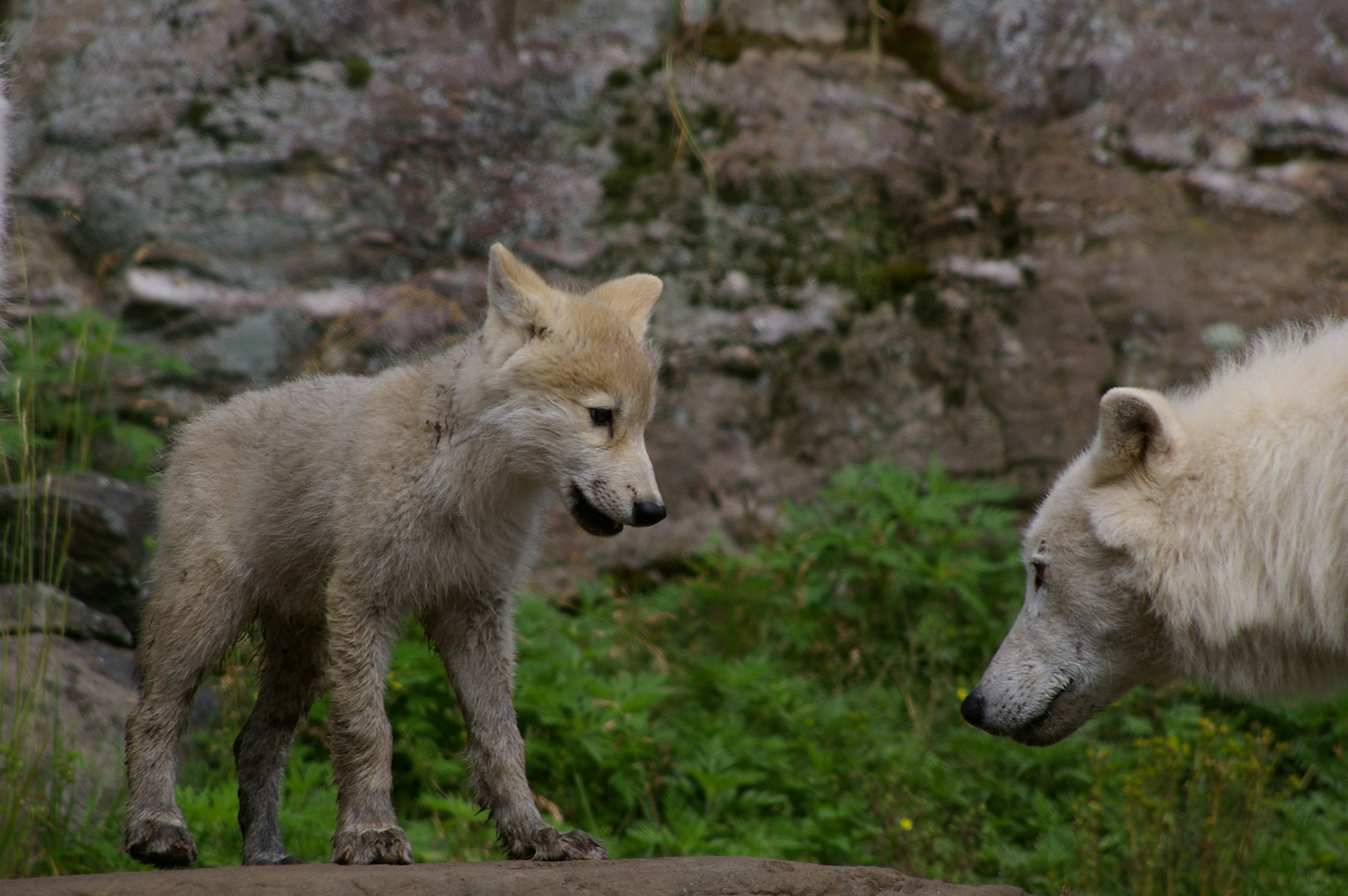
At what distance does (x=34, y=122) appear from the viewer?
732 cm

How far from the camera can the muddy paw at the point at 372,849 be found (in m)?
3.45

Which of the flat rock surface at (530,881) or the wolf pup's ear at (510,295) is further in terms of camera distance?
the wolf pup's ear at (510,295)

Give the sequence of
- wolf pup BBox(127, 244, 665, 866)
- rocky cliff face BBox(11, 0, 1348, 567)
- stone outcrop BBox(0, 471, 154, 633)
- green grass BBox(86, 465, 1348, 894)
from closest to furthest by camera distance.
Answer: wolf pup BBox(127, 244, 665, 866)
green grass BBox(86, 465, 1348, 894)
stone outcrop BBox(0, 471, 154, 633)
rocky cliff face BBox(11, 0, 1348, 567)

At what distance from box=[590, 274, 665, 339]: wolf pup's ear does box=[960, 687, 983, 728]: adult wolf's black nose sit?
5.92ft

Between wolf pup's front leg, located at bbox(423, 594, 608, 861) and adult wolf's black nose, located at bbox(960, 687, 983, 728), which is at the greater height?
adult wolf's black nose, located at bbox(960, 687, 983, 728)

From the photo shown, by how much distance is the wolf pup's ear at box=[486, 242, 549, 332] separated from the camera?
393 centimetres

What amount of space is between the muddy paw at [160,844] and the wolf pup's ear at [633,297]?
7.69 ft

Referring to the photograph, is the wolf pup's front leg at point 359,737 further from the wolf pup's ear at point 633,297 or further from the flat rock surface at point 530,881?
the wolf pup's ear at point 633,297

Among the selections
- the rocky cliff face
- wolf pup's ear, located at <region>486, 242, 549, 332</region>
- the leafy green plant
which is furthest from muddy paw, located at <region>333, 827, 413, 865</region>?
the rocky cliff face

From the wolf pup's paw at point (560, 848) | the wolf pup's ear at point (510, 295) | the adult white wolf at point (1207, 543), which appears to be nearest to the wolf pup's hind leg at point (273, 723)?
the wolf pup's paw at point (560, 848)

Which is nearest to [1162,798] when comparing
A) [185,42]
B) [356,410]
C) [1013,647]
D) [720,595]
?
[1013,647]

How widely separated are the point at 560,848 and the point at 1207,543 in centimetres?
226

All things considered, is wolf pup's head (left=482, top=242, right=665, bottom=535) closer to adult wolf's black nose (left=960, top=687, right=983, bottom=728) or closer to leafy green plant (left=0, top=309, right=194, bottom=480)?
adult wolf's black nose (left=960, top=687, right=983, bottom=728)

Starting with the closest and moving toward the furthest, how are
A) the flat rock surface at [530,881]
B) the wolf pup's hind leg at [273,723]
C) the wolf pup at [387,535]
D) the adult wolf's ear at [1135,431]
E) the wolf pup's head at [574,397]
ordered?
the flat rock surface at [530,881] < the adult wolf's ear at [1135,431] < the wolf pup at [387,535] < the wolf pup's head at [574,397] < the wolf pup's hind leg at [273,723]
